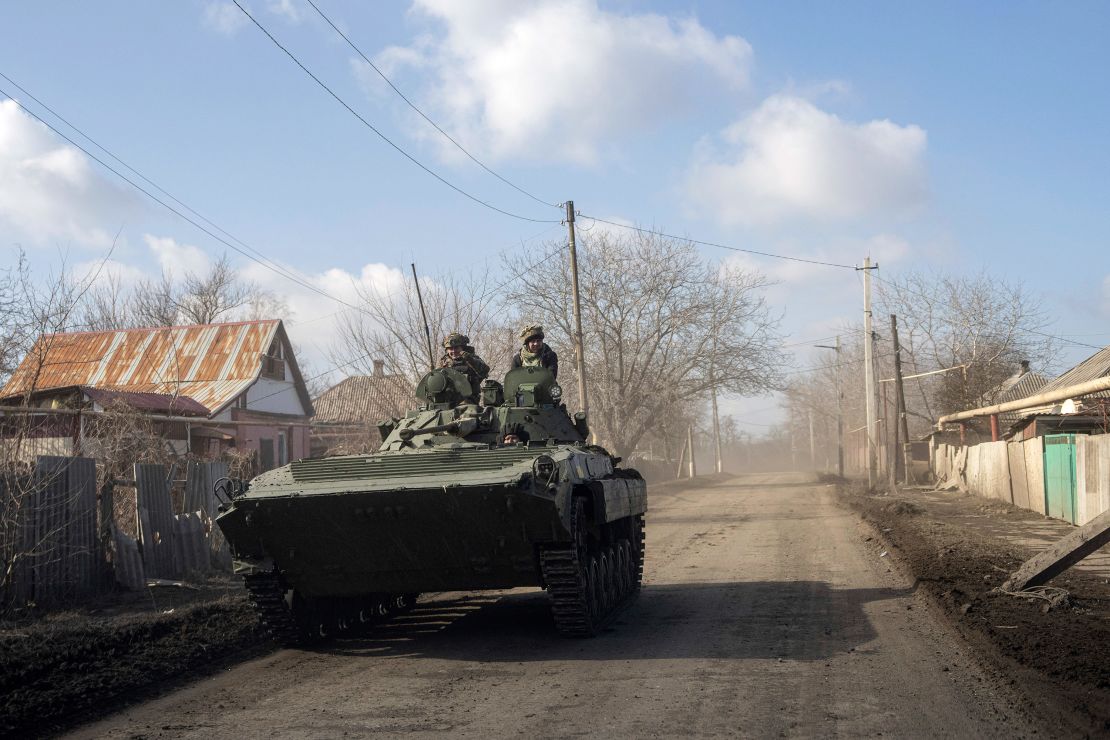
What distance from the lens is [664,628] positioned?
28.7 feet

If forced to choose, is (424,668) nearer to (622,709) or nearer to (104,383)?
(622,709)

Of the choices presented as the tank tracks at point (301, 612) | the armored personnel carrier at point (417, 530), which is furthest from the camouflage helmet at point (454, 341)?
the tank tracks at point (301, 612)

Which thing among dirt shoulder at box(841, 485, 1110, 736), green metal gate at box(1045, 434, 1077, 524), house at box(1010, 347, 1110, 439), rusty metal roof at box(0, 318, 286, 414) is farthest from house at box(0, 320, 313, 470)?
house at box(1010, 347, 1110, 439)

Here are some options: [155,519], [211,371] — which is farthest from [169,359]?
[155,519]

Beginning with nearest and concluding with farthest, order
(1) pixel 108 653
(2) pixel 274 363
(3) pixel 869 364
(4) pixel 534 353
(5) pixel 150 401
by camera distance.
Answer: (1) pixel 108 653 → (4) pixel 534 353 → (5) pixel 150 401 → (2) pixel 274 363 → (3) pixel 869 364

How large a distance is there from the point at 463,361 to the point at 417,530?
3165mm

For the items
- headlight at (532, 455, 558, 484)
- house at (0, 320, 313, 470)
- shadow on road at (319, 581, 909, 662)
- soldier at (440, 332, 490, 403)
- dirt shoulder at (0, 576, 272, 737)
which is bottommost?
shadow on road at (319, 581, 909, 662)

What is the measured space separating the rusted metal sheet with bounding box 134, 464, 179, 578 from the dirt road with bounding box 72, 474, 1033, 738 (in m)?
3.39

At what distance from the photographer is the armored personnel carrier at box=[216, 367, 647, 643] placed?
7.60m

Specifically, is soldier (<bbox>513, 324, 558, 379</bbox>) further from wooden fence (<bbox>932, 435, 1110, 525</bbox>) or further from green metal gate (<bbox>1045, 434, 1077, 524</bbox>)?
green metal gate (<bbox>1045, 434, 1077, 524</bbox>)

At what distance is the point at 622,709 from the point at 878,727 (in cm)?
135

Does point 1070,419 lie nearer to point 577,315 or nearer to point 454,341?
point 577,315

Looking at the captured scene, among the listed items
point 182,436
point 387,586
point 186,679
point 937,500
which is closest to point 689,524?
point 937,500

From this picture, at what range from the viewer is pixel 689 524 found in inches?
851
